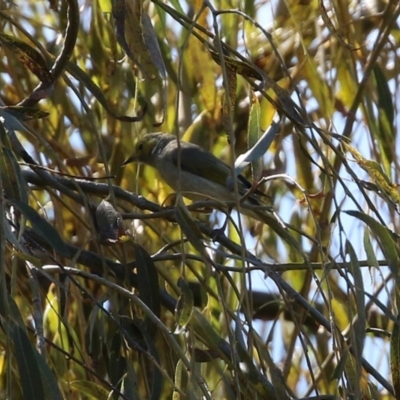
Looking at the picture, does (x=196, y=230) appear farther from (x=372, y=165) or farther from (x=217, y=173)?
(x=217, y=173)

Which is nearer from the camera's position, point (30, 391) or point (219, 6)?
point (30, 391)

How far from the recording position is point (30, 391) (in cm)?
143

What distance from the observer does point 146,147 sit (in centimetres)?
317

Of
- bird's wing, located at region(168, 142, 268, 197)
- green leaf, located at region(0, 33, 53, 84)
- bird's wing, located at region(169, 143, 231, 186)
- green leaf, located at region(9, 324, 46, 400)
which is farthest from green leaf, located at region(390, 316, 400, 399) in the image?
bird's wing, located at region(169, 143, 231, 186)

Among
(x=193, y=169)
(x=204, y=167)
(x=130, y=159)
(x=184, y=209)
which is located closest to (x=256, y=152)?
(x=184, y=209)

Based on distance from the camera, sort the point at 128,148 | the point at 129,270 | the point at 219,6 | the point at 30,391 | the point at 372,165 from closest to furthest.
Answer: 1. the point at 30,391
2. the point at 372,165
3. the point at 129,270
4. the point at 219,6
5. the point at 128,148

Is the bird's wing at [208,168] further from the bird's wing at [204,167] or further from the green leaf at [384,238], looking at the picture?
the green leaf at [384,238]

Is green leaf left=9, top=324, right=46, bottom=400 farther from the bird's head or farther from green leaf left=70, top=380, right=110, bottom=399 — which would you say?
the bird's head

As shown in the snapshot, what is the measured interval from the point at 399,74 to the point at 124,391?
159cm

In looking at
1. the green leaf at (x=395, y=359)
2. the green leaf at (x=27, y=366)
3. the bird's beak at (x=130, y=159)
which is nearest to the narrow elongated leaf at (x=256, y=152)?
the green leaf at (x=395, y=359)

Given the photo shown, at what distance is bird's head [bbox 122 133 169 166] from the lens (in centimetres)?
286

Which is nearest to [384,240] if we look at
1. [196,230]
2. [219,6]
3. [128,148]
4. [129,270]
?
[196,230]

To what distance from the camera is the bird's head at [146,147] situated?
9.39ft

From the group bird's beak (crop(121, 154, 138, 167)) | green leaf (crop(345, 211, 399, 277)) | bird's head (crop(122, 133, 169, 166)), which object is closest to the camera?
green leaf (crop(345, 211, 399, 277))
